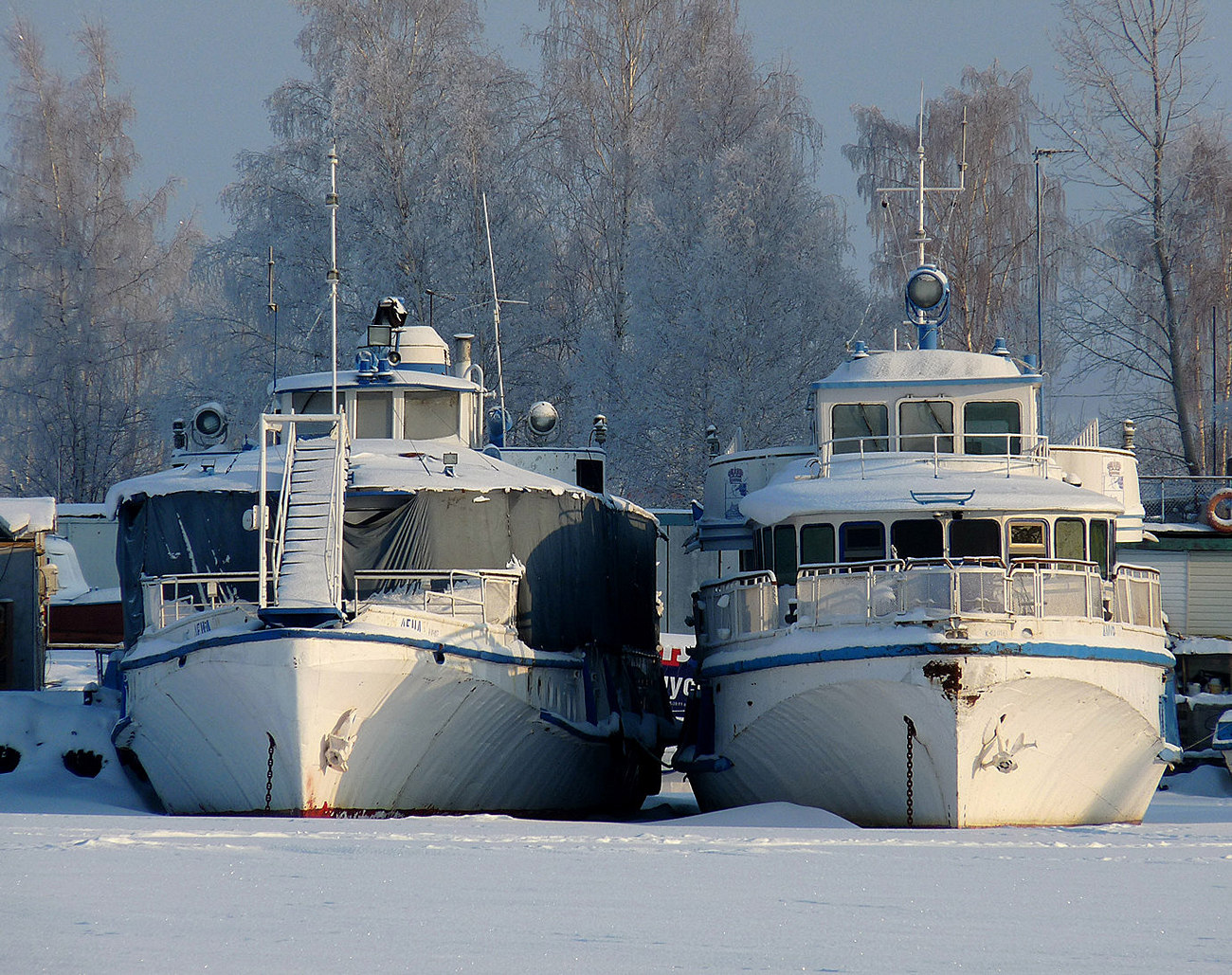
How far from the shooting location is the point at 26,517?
2277 cm

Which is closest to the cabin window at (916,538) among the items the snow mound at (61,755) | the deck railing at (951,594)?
the deck railing at (951,594)

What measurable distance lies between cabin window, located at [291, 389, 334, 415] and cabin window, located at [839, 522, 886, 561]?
7625 millimetres

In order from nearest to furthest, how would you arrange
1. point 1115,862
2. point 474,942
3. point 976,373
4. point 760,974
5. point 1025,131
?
point 760,974 < point 474,942 < point 1115,862 < point 976,373 < point 1025,131

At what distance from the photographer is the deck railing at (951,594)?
15078 mm

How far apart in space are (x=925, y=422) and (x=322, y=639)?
797 cm

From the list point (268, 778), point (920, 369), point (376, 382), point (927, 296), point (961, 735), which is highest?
point (927, 296)

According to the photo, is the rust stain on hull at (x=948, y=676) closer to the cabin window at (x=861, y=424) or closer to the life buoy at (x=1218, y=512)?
the cabin window at (x=861, y=424)

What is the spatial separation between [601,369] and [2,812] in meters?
23.2

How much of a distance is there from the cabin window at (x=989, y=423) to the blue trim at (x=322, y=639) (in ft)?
19.6

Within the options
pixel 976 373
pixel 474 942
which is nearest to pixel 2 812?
pixel 474 942

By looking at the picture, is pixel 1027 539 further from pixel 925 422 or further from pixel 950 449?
pixel 925 422

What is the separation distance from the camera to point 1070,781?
15617mm

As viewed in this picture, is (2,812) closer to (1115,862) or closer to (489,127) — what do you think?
(1115,862)

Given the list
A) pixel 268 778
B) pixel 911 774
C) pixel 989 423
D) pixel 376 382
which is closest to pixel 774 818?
pixel 911 774
